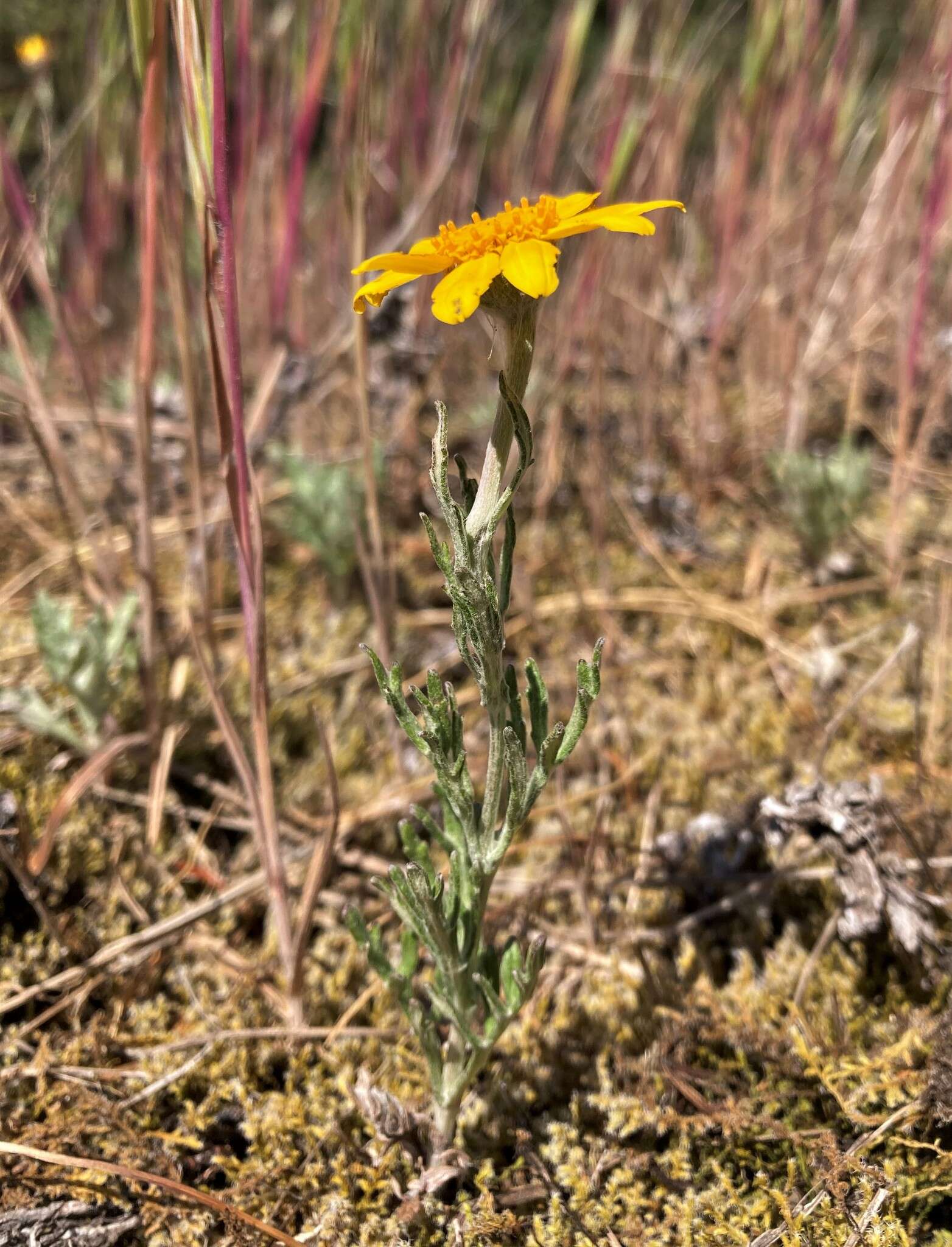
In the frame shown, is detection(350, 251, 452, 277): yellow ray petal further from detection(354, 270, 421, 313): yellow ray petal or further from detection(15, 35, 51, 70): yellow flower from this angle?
detection(15, 35, 51, 70): yellow flower

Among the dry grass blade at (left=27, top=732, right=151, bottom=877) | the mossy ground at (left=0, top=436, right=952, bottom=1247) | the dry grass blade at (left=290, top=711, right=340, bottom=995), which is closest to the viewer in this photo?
the mossy ground at (left=0, top=436, right=952, bottom=1247)

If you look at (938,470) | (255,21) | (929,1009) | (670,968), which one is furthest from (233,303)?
(938,470)

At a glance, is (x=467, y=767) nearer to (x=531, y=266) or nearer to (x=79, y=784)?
(x=531, y=266)

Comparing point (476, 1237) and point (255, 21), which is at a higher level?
point (255, 21)

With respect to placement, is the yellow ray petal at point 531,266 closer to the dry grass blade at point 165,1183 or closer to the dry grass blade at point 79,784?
the dry grass blade at point 165,1183

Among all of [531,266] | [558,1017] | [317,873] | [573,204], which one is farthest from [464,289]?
[558,1017]

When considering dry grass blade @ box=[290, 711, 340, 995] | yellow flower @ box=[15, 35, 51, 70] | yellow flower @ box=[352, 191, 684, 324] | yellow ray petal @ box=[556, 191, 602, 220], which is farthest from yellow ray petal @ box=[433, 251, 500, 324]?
yellow flower @ box=[15, 35, 51, 70]

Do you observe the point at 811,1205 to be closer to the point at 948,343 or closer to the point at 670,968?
the point at 670,968
